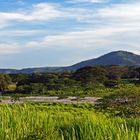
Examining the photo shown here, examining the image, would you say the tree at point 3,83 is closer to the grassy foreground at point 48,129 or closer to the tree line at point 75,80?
the tree line at point 75,80

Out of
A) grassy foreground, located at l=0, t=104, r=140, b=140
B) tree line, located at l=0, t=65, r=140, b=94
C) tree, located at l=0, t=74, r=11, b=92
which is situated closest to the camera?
grassy foreground, located at l=0, t=104, r=140, b=140

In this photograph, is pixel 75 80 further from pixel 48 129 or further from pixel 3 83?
pixel 48 129

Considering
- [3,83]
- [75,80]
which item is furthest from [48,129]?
[75,80]

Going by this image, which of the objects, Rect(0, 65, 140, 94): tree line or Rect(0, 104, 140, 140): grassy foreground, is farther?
Rect(0, 65, 140, 94): tree line

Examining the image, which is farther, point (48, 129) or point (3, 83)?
point (3, 83)

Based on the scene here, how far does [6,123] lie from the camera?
982 centimetres

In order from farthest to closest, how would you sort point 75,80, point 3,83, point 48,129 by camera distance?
point 75,80
point 3,83
point 48,129

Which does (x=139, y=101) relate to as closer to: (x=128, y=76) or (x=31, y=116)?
Result: (x=31, y=116)

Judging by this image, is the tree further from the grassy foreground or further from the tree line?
the grassy foreground

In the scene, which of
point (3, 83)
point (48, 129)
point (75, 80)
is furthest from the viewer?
point (75, 80)

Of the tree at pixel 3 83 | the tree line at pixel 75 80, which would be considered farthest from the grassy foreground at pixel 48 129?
the tree at pixel 3 83

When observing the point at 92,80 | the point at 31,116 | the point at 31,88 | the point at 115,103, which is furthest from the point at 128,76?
the point at 31,116

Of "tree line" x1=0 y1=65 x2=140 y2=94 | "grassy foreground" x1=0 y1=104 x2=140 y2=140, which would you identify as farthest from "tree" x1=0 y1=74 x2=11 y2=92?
"grassy foreground" x1=0 y1=104 x2=140 y2=140

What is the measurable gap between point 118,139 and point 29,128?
2682mm
